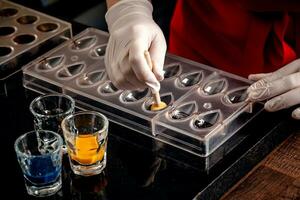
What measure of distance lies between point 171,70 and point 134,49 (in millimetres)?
165

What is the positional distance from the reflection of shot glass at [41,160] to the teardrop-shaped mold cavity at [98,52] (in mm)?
383

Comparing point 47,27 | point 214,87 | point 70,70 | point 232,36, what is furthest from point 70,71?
point 232,36

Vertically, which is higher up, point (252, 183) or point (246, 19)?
point (246, 19)

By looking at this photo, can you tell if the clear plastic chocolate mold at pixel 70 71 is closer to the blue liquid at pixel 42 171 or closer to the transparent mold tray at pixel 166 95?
the transparent mold tray at pixel 166 95

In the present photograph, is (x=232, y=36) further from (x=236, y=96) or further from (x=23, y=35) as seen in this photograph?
(x=23, y=35)

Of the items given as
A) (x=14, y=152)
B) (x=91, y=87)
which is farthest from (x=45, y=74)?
(x=14, y=152)

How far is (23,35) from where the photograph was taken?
1.70m

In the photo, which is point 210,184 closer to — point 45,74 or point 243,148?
point 243,148

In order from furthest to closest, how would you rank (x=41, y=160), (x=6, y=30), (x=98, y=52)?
(x=6, y=30)
(x=98, y=52)
(x=41, y=160)

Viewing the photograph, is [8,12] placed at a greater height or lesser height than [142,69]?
lesser

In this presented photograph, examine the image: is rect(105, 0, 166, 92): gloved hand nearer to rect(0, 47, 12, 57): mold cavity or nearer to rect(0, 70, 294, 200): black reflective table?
rect(0, 70, 294, 200): black reflective table

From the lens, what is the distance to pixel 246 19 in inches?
67.3

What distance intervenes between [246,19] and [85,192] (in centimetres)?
68

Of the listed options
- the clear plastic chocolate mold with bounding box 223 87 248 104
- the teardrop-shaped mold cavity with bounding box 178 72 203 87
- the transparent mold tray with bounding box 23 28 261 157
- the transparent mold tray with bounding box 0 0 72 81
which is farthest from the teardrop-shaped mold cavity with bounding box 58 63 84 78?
the clear plastic chocolate mold with bounding box 223 87 248 104
